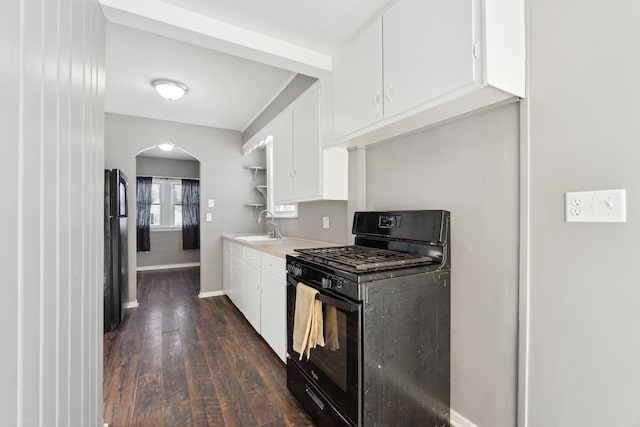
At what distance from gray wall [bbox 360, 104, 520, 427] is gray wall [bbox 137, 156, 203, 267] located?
242 inches

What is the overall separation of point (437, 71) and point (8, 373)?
1.69 m

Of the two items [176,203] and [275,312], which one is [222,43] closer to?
[275,312]

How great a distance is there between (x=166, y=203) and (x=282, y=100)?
4.58 meters

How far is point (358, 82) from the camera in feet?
5.96

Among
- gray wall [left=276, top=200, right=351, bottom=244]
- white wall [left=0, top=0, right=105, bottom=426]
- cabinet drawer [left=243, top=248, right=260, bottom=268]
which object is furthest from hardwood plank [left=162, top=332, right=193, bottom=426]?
gray wall [left=276, top=200, right=351, bottom=244]

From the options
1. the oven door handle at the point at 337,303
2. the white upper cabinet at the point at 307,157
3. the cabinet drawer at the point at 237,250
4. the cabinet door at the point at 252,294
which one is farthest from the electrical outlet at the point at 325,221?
the oven door handle at the point at 337,303

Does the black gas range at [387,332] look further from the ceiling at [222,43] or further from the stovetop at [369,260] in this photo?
the ceiling at [222,43]

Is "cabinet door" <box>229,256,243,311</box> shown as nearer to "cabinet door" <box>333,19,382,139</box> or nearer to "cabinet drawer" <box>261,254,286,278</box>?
"cabinet drawer" <box>261,254,286,278</box>

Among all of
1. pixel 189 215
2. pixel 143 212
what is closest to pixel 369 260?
pixel 189 215

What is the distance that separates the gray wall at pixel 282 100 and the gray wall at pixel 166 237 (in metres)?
3.10

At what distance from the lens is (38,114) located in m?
0.73

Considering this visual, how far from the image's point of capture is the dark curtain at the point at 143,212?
600 cm

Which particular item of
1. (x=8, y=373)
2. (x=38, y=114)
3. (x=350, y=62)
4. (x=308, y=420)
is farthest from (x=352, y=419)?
(x=350, y=62)

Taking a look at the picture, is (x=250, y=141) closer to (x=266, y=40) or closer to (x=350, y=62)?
(x=266, y=40)
